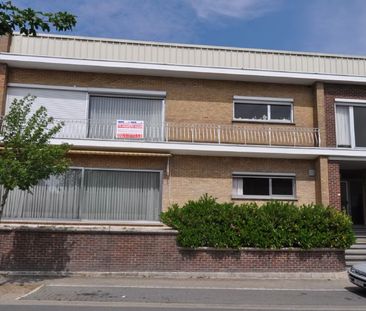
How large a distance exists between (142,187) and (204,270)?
14.6ft

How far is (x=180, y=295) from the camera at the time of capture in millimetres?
11102

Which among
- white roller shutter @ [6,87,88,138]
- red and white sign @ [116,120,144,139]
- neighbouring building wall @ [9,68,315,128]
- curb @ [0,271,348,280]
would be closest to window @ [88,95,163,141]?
red and white sign @ [116,120,144,139]

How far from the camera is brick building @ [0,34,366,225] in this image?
17.0 m

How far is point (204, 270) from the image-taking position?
14211 mm

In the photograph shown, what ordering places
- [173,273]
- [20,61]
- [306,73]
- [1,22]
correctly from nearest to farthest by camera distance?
[1,22] → [173,273] → [20,61] → [306,73]

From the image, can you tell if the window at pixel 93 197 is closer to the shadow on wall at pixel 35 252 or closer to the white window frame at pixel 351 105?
the shadow on wall at pixel 35 252

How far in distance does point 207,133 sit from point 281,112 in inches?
125

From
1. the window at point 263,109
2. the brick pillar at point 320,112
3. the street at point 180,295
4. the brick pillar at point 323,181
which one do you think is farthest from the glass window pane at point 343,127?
the street at point 180,295

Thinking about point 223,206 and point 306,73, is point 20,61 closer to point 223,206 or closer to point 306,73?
point 223,206

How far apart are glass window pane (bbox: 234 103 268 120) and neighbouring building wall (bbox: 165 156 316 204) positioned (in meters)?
1.74

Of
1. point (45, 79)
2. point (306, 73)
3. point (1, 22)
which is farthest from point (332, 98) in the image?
point (1, 22)

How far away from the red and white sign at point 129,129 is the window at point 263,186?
388 cm


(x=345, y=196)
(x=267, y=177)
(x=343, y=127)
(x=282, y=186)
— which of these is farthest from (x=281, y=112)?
(x=345, y=196)

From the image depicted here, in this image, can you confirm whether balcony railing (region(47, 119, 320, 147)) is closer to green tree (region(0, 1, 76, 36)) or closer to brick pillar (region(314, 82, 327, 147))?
brick pillar (region(314, 82, 327, 147))
